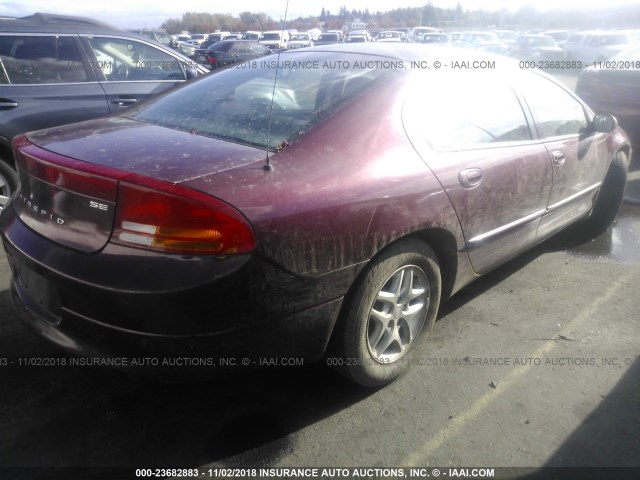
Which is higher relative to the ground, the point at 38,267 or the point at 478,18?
the point at 478,18

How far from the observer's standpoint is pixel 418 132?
99.2 inches

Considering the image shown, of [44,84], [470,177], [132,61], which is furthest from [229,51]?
[470,177]

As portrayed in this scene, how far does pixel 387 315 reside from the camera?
2465mm

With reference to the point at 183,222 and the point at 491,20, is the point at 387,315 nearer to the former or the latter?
the point at 183,222

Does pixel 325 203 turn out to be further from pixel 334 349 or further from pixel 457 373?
pixel 457 373

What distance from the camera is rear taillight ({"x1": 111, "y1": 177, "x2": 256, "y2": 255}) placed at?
71.7 inches

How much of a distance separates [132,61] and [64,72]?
2.22 feet

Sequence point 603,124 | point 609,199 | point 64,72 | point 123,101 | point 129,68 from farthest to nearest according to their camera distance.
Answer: point 129,68
point 123,101
point 64,72
point 609,199
point 603,124

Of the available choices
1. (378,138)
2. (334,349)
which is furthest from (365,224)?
(334,349)

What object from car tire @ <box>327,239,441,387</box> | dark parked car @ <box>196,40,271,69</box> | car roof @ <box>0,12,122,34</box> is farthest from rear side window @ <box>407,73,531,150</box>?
dark parked car @ <box>196,40,271,69</box>

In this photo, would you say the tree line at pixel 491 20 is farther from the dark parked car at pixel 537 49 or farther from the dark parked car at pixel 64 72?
the dark parked car at pixel 64 72

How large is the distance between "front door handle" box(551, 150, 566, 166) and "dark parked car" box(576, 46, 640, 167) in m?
4.72

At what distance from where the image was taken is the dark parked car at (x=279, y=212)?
1.85 meters

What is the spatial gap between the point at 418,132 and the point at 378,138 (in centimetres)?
27
